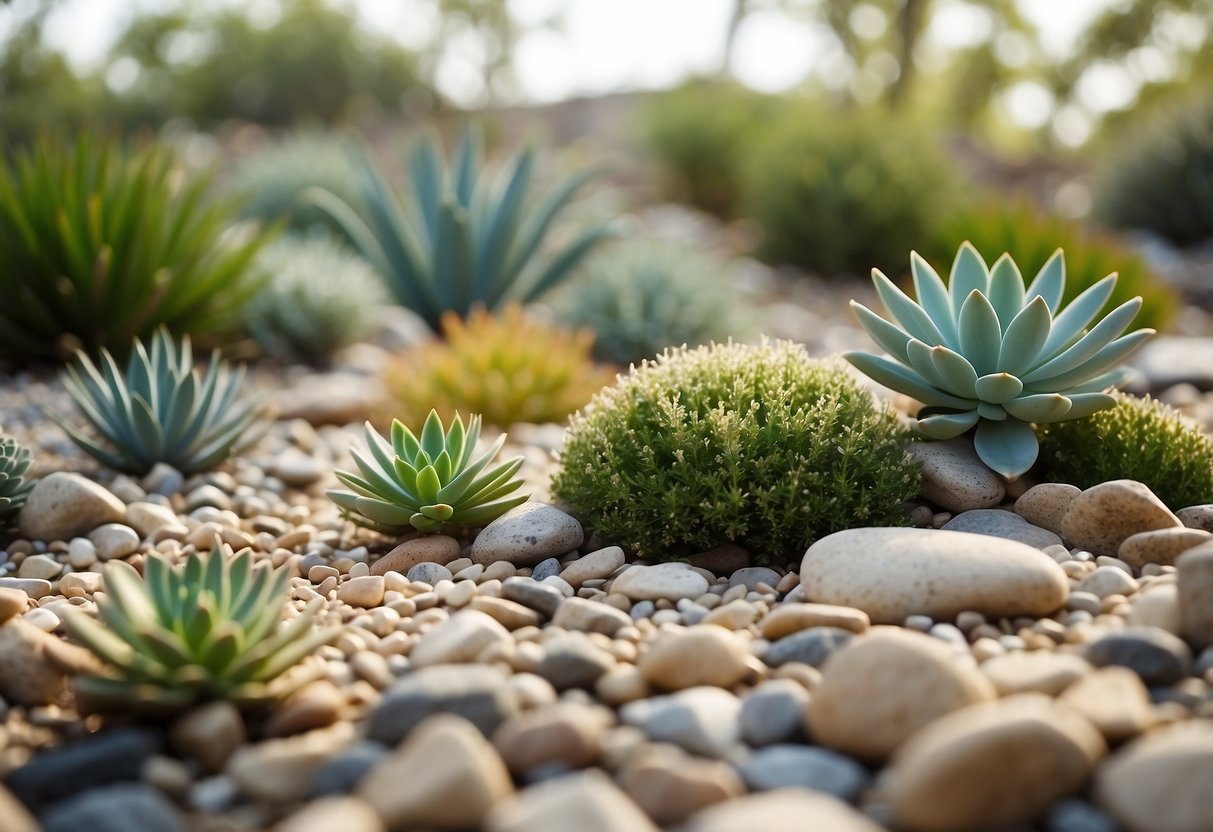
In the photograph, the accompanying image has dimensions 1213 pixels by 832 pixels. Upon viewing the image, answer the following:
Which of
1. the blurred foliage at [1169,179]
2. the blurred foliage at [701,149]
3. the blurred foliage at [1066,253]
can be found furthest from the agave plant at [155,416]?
the blurred foliage at [1169,179]

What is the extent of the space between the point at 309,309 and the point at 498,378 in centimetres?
185

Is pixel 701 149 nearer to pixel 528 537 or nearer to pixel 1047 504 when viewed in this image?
pixel 1047 504

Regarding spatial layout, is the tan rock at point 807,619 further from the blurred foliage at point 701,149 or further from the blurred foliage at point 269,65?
the blurred foliage at point 269,65

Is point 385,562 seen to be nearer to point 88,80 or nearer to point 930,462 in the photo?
point 930,462

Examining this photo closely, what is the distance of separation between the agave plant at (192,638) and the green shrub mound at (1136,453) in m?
2.39

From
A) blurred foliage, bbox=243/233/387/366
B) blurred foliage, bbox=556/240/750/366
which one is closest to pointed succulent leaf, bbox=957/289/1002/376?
blurred foliage, bbox=556/240/750/366

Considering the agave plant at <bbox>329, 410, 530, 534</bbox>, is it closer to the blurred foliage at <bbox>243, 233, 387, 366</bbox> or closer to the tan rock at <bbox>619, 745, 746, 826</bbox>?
the tan rock at <bbox>619, 745, 746, 826</bbox>

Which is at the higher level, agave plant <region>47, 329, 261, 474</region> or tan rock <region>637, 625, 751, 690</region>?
agave plant <region>47, 329, 261, 474</region>

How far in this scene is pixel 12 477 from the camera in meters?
3.48

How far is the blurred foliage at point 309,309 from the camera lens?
6.10m

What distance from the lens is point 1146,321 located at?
6055mm

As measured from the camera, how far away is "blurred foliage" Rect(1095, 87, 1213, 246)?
929 centimetres

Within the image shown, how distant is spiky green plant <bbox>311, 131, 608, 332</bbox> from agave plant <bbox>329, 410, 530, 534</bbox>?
320cm

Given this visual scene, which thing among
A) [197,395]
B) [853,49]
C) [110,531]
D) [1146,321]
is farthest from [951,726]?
[853,49]
